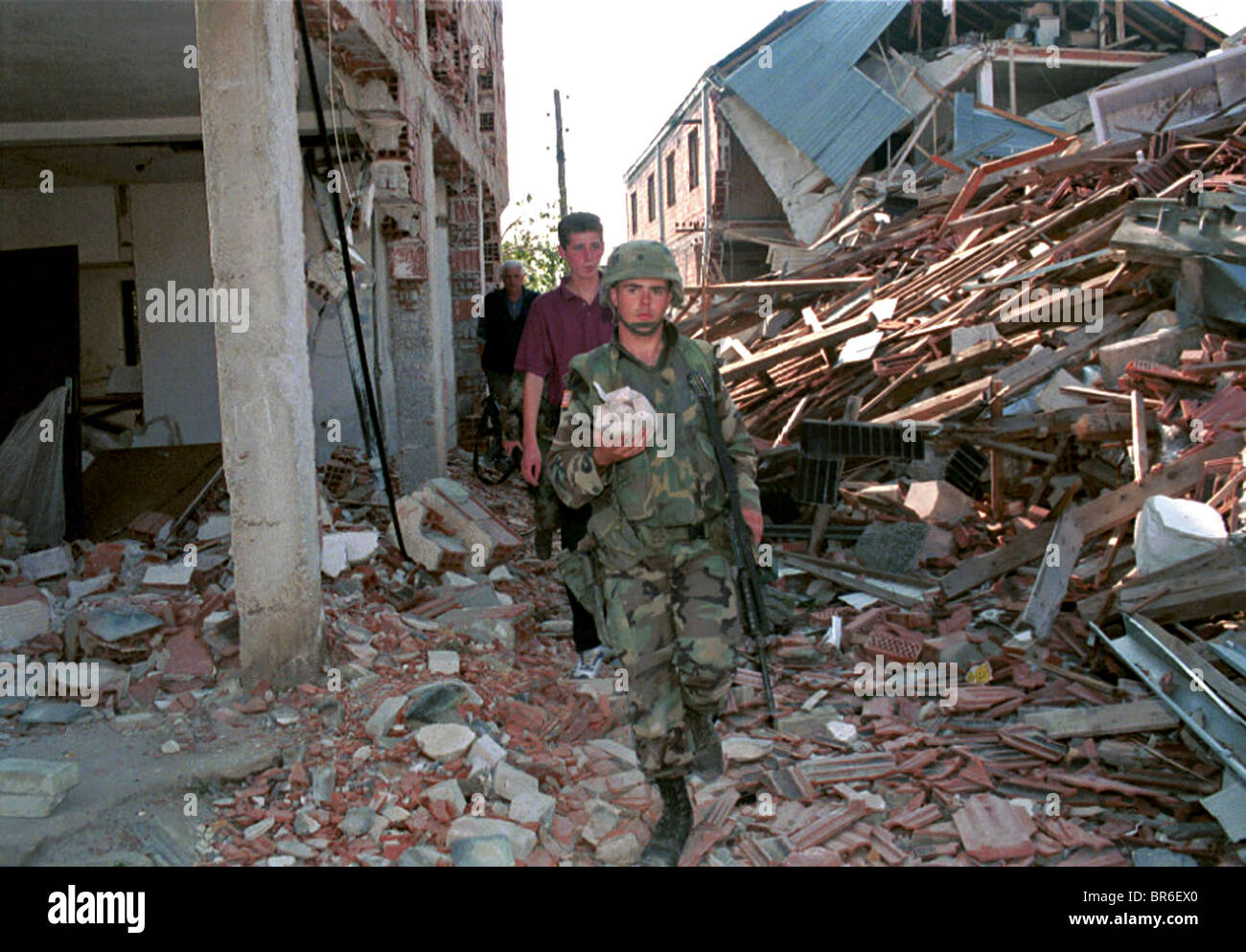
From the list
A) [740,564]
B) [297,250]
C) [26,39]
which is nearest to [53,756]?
[297,250]

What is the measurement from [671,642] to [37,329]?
720 centimetres

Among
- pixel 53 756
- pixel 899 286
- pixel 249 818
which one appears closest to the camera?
pixel 249 818

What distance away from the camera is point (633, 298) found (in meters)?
3.42

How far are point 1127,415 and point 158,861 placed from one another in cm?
624

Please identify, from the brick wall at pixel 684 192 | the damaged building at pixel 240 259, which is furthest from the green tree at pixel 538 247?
the damaged building at pixel 240 259

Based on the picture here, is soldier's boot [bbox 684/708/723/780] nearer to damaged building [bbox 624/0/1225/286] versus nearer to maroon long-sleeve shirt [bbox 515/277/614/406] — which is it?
maroon long-sleeve shirt [bbox 515/277/614/406]

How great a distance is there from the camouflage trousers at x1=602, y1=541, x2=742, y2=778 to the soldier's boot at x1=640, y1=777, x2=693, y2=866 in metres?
0.08

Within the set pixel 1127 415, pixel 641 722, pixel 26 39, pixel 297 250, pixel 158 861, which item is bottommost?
pixel 158 861

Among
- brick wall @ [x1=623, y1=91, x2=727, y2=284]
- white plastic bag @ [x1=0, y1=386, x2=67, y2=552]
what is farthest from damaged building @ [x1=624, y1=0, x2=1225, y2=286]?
white plastic bag @ [x1=0, y1=386, x2=67, y2=552]

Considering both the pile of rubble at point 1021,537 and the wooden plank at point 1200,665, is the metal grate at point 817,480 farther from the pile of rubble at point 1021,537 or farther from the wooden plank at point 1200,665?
the wooden plank at point 1200,665

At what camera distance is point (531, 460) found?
4730 mm

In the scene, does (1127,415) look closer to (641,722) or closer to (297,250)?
(641,722)

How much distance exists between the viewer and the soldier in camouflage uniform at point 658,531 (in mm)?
3297

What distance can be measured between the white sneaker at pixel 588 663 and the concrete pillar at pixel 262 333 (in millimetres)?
1283
